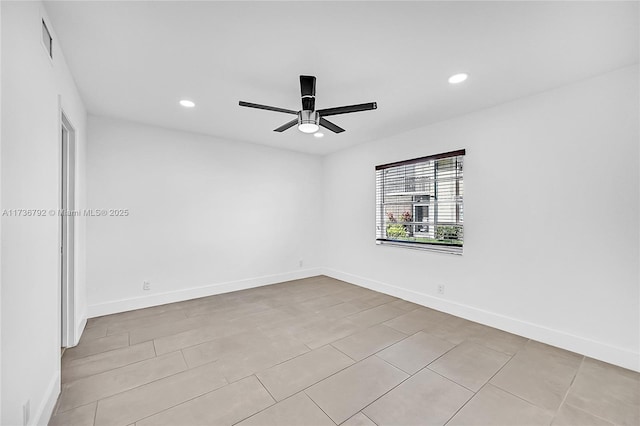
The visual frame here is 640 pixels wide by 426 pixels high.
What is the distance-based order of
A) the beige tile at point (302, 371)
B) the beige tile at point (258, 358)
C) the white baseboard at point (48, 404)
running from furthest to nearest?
the beige tile at point (258, 358), the beige tile at point (302, 371), the white baseboard at point (48, 404)

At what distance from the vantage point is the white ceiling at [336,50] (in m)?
1.78

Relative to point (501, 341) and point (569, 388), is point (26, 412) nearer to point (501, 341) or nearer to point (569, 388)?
point (569, 388)

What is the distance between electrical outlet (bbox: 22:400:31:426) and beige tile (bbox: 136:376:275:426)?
0.54 m

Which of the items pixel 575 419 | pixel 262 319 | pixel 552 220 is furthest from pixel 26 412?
pixel 552 220

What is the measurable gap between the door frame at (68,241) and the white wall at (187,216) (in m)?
0.86

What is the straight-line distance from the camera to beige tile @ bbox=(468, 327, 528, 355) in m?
2.72

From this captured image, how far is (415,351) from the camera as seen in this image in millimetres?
2672

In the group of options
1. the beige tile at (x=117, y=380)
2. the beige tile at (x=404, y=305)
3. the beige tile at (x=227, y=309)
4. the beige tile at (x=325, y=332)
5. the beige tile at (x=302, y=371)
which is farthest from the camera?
the beige tile at (x=404, y=305)

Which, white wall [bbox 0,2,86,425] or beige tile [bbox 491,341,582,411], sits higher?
white wall [bbox 0,2,86,425]

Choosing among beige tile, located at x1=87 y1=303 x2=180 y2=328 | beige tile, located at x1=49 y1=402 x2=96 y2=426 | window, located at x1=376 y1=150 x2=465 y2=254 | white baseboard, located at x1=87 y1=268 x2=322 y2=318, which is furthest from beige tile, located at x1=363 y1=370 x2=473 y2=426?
white baseboard, located at x1=87 y1=268 x2=322 y2=318

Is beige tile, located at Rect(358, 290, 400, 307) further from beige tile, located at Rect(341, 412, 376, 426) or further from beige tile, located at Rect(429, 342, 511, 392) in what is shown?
beige tile, located at Rect(341, 412, 376, 426)

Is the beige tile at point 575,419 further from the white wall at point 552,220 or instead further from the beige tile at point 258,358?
the beige tile at point 258,358

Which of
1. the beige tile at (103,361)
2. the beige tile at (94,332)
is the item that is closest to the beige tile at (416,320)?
the beige tile at (103,361)

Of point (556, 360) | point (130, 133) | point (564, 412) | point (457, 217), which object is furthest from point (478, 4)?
point (130, 133)
